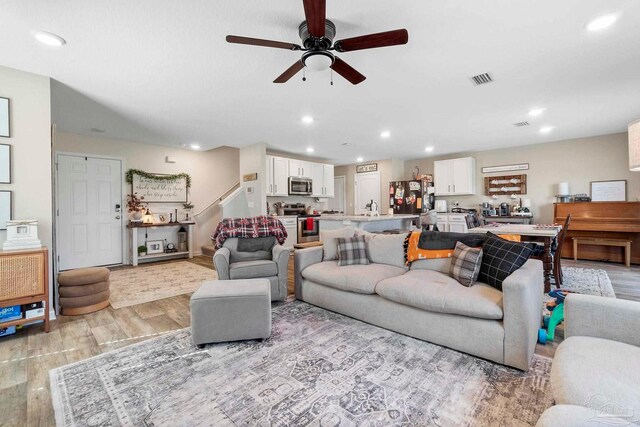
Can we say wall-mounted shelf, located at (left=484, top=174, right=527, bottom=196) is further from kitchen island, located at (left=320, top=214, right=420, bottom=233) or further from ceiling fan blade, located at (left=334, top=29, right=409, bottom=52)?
ceiling fan blade, located at (left=334, top=29, right=409, bottom=52)

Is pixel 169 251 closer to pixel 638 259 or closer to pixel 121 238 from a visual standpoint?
pixel 121 238

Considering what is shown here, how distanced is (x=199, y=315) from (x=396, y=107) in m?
3.58

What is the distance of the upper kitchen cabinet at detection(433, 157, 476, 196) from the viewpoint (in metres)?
6.94

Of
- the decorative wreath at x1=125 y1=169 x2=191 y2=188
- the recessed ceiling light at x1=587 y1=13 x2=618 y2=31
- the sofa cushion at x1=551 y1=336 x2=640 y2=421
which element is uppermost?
the recessed ceiling light at x1=587 y1=13 x2=618 y2=31

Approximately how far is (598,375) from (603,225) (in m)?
5.87

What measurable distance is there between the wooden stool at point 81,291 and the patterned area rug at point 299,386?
1.28 meters

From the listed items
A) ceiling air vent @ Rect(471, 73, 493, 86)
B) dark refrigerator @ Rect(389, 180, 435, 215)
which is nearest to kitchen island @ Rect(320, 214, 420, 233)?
dark refrigerator @ Rect(389, 180, 435, 215)

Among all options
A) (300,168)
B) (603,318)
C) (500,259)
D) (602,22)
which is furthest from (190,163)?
(603,318)

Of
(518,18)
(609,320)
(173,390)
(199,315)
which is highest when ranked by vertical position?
(518,18)

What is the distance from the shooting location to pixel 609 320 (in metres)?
1.40

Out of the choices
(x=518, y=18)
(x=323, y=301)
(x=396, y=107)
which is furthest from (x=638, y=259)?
(x=323, y=301)

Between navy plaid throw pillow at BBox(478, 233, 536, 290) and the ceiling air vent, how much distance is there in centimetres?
181

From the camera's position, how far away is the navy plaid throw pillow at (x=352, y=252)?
3.20 metres

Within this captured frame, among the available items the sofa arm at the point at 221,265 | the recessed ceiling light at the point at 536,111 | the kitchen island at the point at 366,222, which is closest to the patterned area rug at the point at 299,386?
the sofa arm at the point at 221,265
